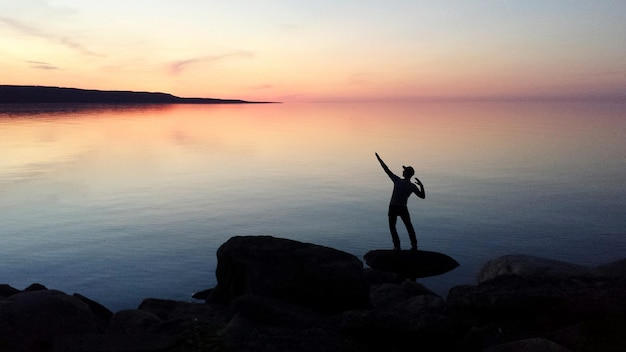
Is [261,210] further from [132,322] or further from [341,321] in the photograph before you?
[341,321]

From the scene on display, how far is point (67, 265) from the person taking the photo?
19297mm

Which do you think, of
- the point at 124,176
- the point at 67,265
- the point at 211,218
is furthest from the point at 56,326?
the point at 124,176

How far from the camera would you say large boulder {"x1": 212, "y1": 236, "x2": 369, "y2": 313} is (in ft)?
40.8

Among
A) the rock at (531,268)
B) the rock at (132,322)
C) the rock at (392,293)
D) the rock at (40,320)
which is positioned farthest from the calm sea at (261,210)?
the rock at (40,320)

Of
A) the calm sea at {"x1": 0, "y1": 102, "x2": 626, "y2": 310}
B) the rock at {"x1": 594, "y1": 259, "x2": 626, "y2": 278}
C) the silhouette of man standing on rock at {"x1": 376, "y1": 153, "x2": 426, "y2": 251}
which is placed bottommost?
the calm sea at {"x1": 0, "y1": 102, "x2": 626, "y2": 310}

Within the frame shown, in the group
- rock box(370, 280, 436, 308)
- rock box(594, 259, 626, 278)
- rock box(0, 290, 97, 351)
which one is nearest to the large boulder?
rock box(370, 280, 436, 308)

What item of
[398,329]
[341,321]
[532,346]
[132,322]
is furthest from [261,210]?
[532,346]

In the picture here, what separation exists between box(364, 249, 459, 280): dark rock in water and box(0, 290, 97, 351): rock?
10614mm

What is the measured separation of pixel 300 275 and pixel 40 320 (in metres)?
5.38

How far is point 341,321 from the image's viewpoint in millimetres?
9930

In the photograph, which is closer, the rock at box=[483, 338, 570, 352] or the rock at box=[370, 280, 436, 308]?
the rock at box=[483, 338, 570, 352]

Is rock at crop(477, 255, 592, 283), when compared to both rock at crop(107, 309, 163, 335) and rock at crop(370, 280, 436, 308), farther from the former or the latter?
rock at crop(107, 309, 163, 335)

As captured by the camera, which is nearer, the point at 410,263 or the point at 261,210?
the point at 410,263

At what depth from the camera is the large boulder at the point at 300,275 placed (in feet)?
40.8
